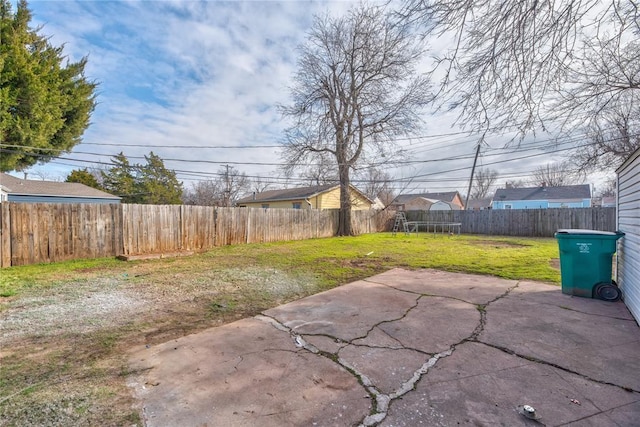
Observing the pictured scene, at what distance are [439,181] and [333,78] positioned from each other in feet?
43.8

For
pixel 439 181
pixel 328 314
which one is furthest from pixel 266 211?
pixel 439 181

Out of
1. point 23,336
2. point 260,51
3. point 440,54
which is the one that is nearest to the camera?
→ point 23,336

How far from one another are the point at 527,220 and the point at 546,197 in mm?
16898

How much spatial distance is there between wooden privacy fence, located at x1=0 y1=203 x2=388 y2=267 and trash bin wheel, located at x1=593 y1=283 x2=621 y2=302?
9.34 m

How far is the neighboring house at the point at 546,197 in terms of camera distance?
86.8 ft

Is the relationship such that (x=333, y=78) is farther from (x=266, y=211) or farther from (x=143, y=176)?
(x=143, y=176)

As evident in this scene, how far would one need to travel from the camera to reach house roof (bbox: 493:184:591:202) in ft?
86.8

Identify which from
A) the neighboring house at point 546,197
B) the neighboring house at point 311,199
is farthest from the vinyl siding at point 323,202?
the neighboring house at point 546,197

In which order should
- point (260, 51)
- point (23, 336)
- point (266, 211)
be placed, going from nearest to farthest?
point (23, 336)
point (260, 51)
point (266, 211)

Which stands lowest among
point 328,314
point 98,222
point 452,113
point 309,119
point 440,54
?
point 328,314

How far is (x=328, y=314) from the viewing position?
3357mm

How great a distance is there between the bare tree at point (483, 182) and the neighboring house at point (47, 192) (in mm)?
42332

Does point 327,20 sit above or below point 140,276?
above

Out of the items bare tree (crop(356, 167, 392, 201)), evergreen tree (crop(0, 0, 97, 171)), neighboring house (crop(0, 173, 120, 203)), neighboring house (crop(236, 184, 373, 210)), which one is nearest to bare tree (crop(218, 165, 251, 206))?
neighboring house (crop(236, 184, 373, 210))
